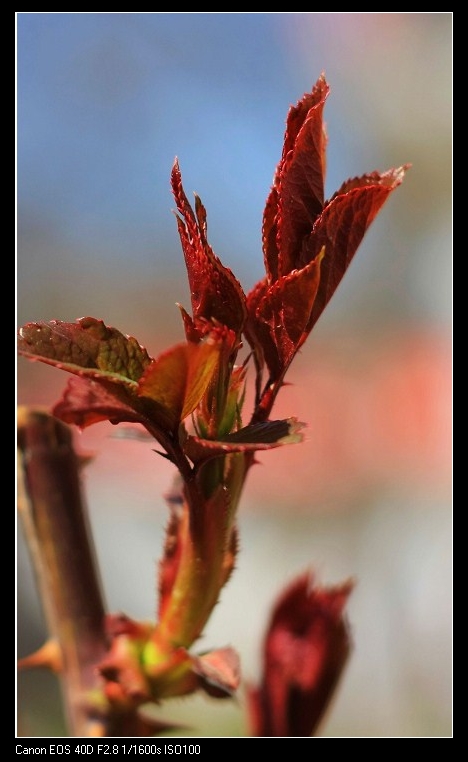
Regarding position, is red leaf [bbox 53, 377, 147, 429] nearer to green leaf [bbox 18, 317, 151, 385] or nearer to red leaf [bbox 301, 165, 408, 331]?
green leaf [bbox 18, 317, 151, 385]

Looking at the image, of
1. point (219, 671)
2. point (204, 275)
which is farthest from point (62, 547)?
point (204, 275)

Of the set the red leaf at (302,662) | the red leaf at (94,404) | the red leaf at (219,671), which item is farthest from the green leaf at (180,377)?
the red leaf at (302,662)

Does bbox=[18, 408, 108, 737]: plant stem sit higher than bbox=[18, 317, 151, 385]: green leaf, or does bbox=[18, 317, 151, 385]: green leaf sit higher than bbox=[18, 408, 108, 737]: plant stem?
bbox=[18, 317, 151, 385]: green leaf

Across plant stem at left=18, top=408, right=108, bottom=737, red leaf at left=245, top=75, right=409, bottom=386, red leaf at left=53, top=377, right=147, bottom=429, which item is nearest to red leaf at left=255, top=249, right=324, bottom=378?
red leaf at left=245, top=75, right=409, bottom=386

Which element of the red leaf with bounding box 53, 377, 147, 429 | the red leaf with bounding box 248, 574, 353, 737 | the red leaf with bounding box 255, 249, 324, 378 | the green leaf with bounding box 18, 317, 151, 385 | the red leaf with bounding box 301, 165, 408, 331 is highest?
the red leaf with bounding box 301, 165, 408, 331

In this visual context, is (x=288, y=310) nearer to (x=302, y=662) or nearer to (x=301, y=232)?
(x=301, y=232)

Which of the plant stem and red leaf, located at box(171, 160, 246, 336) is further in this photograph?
the plant stem
